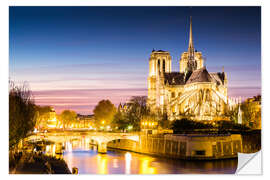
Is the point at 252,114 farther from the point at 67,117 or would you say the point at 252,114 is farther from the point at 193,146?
the point at 67,117

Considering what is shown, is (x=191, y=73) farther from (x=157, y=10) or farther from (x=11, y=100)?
(x=11, y=100)

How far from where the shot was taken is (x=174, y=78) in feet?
169

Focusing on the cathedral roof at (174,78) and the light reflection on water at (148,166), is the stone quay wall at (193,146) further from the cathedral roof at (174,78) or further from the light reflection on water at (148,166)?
the cathedral roof at (174,78)

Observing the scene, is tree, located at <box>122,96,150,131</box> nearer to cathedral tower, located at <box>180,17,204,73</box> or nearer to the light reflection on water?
the light reflection on water

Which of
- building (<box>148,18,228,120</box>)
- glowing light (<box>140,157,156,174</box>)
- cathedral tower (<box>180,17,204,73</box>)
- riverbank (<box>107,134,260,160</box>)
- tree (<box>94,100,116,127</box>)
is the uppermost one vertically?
cathedral tower (<box>180,17,204,73</box>)

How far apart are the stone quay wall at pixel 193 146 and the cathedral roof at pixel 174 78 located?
2543cm

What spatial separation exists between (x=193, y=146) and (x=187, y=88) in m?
25.9

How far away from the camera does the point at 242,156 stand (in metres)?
13.9

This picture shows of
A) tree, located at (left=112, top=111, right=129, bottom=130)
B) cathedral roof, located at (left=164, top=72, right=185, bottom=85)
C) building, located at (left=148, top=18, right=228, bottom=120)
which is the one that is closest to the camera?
tree, located at (left=112, top=111, right=129, bottom=130)

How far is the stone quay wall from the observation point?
2178 cm

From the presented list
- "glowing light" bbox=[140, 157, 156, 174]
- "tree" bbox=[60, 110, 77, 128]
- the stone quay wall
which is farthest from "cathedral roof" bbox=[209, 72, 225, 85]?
"glowing light" bbox=[140, 157, 156, 174]

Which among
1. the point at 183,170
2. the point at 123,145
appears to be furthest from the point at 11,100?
the point at 123,145

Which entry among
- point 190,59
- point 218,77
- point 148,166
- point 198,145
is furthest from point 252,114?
point 190,59
